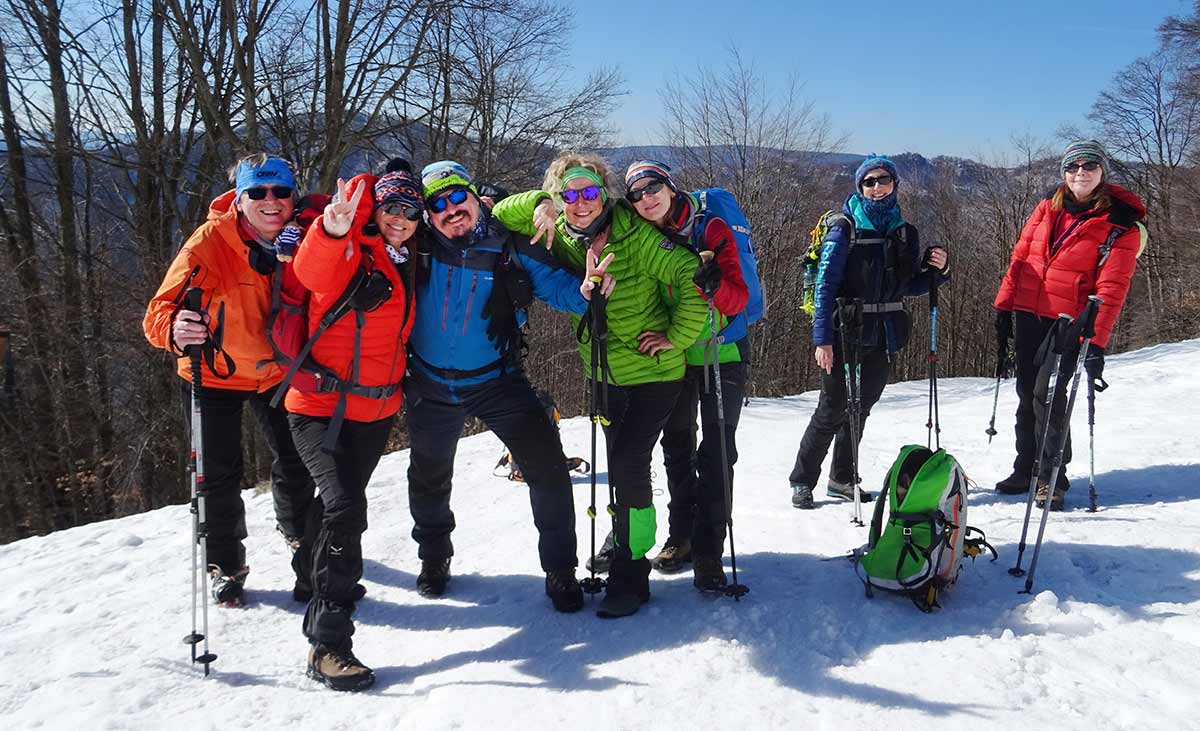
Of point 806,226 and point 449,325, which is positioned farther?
point 806,226

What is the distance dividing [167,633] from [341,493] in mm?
1453

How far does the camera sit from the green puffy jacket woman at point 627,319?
3408mm

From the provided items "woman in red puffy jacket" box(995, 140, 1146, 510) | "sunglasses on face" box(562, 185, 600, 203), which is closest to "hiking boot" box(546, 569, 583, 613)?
"sunglasses on face" box(562, 185, 600, 203)

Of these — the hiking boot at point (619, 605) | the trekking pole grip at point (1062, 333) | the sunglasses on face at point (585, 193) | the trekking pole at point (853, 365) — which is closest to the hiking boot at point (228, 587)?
the hiking boot at point (619, 605)

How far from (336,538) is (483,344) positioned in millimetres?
1135

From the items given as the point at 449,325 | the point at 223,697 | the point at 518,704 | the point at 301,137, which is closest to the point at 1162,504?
the point at 518,704

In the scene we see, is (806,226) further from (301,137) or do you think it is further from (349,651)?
(349,651)

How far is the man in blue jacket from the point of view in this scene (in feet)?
Answer: 11.3

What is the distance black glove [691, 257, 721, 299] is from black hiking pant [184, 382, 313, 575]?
8.02 feet

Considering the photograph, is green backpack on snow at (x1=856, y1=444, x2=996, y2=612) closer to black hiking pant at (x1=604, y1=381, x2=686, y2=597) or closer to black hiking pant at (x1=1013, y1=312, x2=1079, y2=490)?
black hiking pant at (x1=604, y1=381, x2=686, y2=597)

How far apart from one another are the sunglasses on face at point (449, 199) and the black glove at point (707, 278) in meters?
1.18

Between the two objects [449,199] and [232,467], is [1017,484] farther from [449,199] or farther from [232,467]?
[232,467]

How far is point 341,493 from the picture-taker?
3.21 metres

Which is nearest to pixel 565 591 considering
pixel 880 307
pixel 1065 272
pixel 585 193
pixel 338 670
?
pixel 338 670
